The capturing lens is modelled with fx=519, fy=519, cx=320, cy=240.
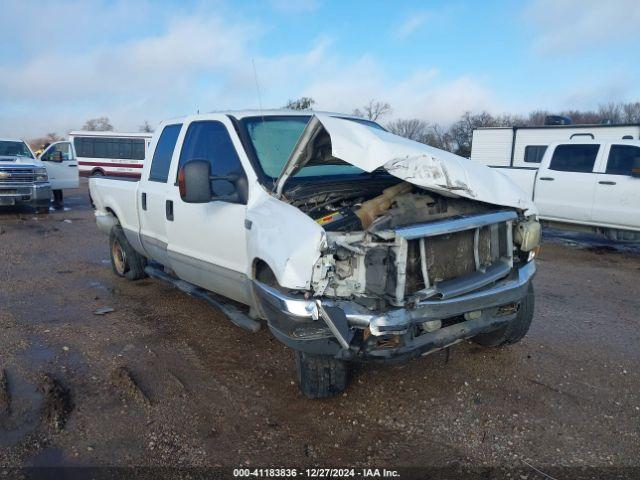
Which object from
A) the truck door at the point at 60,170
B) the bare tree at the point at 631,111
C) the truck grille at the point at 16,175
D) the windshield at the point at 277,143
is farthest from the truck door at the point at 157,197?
the bare tree at the point at 631,111

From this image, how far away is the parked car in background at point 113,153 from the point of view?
24.9 m

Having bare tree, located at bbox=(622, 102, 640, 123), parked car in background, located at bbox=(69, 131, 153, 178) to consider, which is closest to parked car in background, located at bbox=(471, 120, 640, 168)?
parked car in background, located at bbox=(69, 131, 153, 178)

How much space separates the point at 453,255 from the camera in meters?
3.40

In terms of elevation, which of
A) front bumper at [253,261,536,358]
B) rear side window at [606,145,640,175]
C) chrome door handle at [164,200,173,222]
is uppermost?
rear side window at [606,145,640,175]

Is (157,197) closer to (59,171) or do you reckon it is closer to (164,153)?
(164,153)

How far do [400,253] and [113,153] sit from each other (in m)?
24.9

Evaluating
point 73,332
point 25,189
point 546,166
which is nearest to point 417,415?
point 73,332

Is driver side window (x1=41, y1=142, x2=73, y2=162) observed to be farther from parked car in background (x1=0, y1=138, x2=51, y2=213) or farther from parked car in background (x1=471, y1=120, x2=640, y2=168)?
parked car in background (x1=471, y1=120, x2=640, y2=168)

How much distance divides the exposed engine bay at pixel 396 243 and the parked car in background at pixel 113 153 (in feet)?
76.2

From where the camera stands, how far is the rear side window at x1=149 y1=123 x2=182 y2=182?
5.18 meters

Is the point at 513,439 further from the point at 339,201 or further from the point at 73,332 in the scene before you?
the point at 73,332

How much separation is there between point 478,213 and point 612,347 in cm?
Answer: 206

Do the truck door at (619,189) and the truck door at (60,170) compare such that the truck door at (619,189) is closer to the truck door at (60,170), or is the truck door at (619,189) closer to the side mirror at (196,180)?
the side mirror at (196,180)

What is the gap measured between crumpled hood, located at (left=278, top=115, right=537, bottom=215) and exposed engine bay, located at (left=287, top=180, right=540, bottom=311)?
6.4 inches
